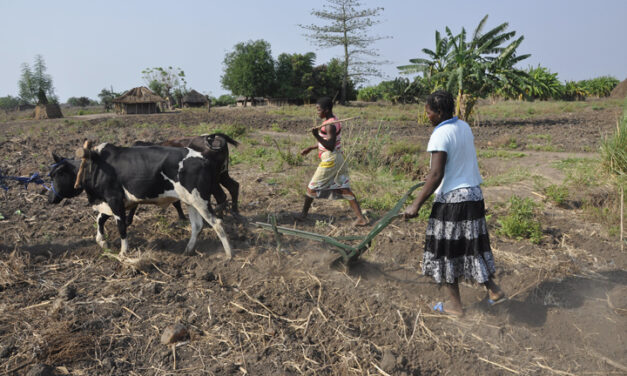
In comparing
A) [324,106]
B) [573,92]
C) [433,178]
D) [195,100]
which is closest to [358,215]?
[324,106]

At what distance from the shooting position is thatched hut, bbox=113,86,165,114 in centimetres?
3322

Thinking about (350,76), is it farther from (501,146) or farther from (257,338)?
(257,338)

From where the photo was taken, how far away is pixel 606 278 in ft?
14.0

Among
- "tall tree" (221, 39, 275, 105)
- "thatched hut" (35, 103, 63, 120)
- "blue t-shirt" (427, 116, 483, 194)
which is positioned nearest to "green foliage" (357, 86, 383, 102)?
"tall tree" (221, 39, 275, 105)

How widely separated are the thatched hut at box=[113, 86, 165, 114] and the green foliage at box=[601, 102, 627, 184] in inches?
1248

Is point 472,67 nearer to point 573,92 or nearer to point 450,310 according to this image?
point 450,310

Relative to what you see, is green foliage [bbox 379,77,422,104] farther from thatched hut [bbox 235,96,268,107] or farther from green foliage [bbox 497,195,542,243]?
green foliage [bbox 497,195,542,243]

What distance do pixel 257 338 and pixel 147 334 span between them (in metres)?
0.90

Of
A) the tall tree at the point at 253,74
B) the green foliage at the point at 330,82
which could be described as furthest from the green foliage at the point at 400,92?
the tall tree at the point at 253,74

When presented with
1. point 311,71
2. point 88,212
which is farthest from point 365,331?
point 311,71

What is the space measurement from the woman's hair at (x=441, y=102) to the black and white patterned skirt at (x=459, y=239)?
635 mm

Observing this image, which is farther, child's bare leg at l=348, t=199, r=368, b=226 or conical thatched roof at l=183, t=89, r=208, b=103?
conical thatched roof at l=183, t=89, r=208, b=103

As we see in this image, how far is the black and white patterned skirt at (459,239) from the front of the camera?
326 cm

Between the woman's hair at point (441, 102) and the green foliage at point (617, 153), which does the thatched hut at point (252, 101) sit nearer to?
the green foliage at point (617, 153)
